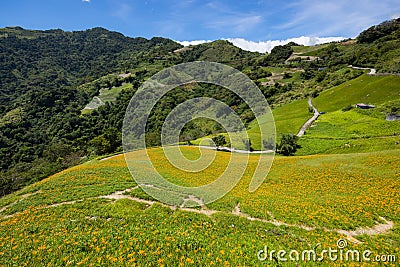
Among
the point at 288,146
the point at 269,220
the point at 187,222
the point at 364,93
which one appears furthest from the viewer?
the point at 364,93

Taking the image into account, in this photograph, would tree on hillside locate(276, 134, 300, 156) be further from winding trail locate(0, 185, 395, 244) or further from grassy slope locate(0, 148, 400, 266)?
winding trail locate(0, 185, 395, 244)

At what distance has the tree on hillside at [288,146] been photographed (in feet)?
158

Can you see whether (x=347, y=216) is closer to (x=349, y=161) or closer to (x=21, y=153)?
(x=349, y=161)

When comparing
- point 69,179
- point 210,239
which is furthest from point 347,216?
point 69,179

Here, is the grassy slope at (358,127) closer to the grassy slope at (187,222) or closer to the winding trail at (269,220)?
the grassy slope at (187,222)

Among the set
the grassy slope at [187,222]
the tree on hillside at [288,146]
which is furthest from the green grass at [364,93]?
the grassy slope at [187,222]

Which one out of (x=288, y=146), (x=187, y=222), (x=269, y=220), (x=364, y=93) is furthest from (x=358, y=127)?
(x=187, y=222)

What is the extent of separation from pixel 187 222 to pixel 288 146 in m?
42.9

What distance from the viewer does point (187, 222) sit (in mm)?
11484

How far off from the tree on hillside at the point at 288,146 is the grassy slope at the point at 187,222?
26.9m

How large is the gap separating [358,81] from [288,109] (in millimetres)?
33185

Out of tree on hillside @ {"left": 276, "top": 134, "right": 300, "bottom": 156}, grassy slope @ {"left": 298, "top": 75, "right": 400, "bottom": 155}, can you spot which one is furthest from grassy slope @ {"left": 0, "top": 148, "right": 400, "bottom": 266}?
tree on hillside @ {"left": 276, "top": 134, "right": 300, "bottom": 156}

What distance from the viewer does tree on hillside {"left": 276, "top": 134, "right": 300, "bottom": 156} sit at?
4809 centimetres

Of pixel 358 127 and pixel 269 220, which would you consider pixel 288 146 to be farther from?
pixel 269 220
